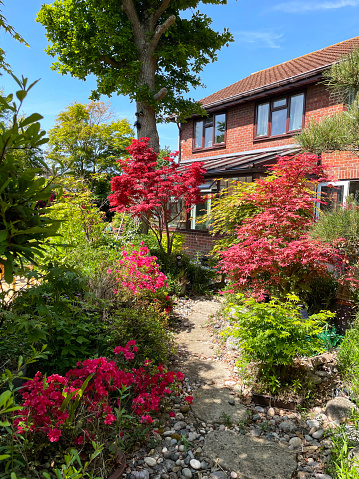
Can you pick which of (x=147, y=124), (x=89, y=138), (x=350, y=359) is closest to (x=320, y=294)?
(x=350, y=359)

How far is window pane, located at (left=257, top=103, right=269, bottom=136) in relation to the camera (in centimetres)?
1209

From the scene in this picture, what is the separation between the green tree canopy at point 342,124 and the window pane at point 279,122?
7285 mm

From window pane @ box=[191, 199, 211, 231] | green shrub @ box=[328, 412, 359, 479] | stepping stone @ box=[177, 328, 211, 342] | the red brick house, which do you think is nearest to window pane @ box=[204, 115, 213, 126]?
the red brick house

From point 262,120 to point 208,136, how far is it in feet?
10.1

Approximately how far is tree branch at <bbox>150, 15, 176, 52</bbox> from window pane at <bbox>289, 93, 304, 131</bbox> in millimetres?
4774

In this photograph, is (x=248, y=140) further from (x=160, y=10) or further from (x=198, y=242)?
(x=160, y=10)

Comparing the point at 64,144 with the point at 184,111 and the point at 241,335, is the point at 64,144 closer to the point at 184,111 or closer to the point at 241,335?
the point at 184,111

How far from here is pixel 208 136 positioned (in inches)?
580

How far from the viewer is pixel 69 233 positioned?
7035mm

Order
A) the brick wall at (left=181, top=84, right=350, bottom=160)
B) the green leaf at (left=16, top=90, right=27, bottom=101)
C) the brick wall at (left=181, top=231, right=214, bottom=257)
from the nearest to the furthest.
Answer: the green leaf at (left=16, top=90, right=27, bottom=101) → the brick wall at (left=181, top=84, right=350, bottom=160) → the brick wall at (left=181, top=231, right=214, bottom=257)

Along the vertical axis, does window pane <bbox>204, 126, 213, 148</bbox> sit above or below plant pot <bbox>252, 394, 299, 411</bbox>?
above

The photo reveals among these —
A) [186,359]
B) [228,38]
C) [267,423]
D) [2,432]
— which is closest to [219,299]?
[186,359]

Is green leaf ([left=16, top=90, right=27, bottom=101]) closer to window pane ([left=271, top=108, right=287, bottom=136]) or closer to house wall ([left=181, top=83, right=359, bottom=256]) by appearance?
house wall ([left=181, top=83, right=359, bottom=256])

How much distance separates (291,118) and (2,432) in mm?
11762
